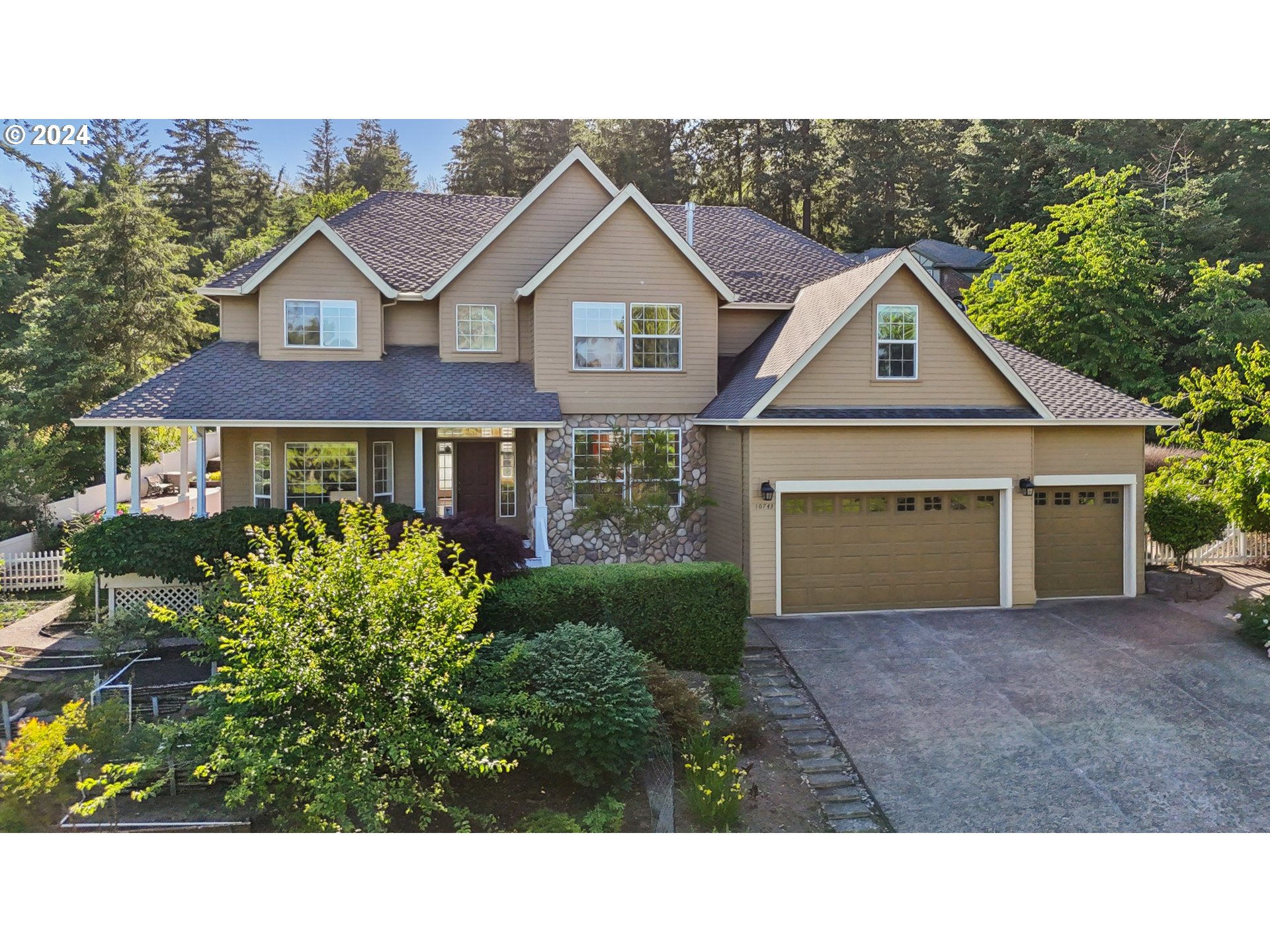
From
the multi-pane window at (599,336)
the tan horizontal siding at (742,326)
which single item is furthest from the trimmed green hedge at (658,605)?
the tan horizontal siding at (742,326)

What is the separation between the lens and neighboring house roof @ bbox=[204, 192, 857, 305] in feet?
45.6

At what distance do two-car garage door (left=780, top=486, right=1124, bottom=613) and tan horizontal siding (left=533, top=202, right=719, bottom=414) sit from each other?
9.24ft

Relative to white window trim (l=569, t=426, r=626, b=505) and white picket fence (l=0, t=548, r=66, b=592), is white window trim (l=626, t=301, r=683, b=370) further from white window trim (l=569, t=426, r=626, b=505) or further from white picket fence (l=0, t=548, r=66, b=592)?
white picket fence (l=0, t=548, r=66, b=592)

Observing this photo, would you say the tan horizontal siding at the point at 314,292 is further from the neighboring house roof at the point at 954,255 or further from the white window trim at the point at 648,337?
the neighboring house roof at the point at 954,255

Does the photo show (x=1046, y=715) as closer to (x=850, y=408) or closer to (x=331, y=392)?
(x=850, y=408)

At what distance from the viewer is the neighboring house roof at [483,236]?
1391 centimetres

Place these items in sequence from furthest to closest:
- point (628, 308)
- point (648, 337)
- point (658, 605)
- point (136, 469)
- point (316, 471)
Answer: point (316, 471)
point (648, 337)
point (628, 308)
point (136, 469)
point (658, 605)

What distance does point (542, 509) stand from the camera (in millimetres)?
12211

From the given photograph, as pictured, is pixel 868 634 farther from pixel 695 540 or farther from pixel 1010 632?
pixel 695 540

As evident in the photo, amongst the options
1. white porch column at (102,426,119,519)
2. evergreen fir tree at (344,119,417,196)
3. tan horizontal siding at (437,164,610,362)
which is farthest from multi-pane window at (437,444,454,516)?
white porch column at (102,426,119,519)

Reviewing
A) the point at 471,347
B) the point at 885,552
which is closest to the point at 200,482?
the point at 471,347

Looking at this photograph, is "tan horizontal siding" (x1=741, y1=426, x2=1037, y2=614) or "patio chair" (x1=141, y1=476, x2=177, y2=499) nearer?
"tan horizontal siding" (x1=741, y1=426, x2=1037, y2=614)

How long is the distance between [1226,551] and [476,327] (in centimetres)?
1296

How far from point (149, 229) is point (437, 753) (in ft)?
30.4
